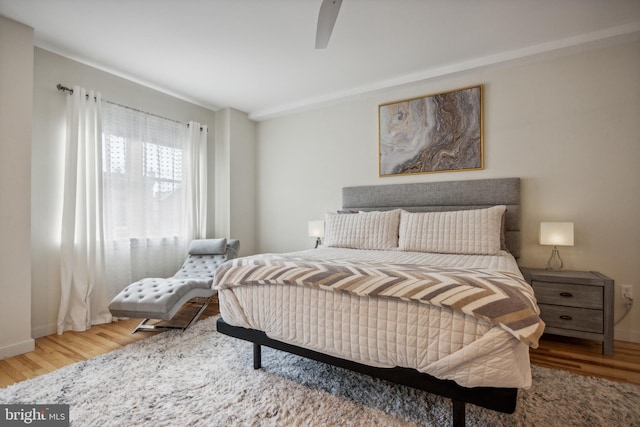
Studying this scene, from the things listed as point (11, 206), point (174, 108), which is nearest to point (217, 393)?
point (11, 206)

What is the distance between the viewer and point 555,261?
9.24 ft

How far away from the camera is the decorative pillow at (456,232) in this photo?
2.59 m

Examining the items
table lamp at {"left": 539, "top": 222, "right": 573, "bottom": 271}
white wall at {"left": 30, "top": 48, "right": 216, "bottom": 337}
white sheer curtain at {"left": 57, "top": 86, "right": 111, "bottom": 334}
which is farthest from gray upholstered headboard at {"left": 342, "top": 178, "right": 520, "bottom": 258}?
white wall at {"left": 30, "top": 48, "right": 216, "bottom": 337}

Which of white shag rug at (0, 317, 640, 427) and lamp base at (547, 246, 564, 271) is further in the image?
lamp base at (547, 246, 564, 271)

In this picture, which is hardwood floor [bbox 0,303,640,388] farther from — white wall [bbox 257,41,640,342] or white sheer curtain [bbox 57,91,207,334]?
white wall [bbox 257,41,640,342]

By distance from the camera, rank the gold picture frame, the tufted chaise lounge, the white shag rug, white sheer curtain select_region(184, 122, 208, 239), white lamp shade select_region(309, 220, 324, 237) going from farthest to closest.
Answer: white sheer curtain select_region(184, 122, 208, 239), white lamp shade select_region(309, 220, 324, 237), the gold picture frame, the tufted chaise lounge, the white shag rug

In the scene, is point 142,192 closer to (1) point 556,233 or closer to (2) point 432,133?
(2) point 432,133

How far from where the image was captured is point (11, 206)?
92.4 inches

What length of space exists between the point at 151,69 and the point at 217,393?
10.7ft

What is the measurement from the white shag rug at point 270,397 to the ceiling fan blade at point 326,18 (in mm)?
2261

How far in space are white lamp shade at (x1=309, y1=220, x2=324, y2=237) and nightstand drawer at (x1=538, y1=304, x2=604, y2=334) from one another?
7.68ft

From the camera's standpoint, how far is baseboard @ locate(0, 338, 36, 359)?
7.41 feet

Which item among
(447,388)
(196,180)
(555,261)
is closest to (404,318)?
(447,388)

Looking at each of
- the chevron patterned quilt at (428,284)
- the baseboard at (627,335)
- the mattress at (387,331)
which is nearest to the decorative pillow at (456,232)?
the mattress at (387,331)
